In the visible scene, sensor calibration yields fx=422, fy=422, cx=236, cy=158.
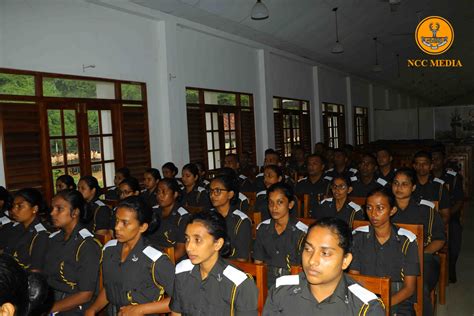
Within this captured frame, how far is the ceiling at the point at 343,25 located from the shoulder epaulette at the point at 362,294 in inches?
186

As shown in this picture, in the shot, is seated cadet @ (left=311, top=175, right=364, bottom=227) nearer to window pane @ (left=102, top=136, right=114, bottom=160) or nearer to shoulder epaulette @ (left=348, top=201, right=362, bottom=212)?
shoulder epaulette @ (left=348, top=201, right=362, bottom=212)

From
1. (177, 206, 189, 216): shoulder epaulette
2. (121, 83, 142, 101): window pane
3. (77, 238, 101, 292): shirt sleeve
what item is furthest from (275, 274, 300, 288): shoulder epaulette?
(121, 83, 142, 101): window pane

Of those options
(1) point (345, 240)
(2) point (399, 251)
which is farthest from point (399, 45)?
(1) point (345, 240)

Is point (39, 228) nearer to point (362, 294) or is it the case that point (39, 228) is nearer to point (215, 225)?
point (215, 225)

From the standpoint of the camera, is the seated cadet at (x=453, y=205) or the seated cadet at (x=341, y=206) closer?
the seated cadet at (x=341, y=206)

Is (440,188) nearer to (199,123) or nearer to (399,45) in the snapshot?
(199,123)

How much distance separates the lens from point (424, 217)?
2994 millimetres

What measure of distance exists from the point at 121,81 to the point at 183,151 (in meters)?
1.46

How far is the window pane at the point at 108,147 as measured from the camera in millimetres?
5273

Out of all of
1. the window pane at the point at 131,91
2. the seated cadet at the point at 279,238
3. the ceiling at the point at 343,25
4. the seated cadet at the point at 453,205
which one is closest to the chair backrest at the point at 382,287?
the seated cadet at the point at 279,238

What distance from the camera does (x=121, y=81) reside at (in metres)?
5.33

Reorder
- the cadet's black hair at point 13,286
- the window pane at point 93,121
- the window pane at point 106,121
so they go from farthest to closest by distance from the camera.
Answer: the window pane at point 106,121, the window pane at point 93,121, the cadet's black hair at point 13,286

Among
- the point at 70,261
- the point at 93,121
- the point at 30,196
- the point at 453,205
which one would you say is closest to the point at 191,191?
the point at 93,121

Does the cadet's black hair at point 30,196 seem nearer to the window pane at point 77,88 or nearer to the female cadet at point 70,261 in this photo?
the female cadet at point 70,261
